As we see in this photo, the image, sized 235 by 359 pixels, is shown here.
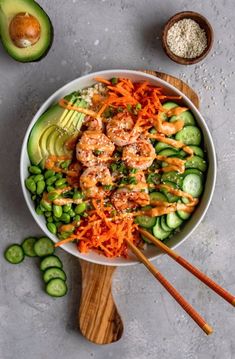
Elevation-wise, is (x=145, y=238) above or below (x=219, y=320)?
above

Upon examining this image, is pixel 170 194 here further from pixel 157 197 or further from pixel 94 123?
pixel 94 123

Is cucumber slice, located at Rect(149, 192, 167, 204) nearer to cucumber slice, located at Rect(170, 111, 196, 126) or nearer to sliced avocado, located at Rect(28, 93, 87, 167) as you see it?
cucumber slice, located at Rect(170, 111, 196, 126)

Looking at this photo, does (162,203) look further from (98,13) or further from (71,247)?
(98,13)

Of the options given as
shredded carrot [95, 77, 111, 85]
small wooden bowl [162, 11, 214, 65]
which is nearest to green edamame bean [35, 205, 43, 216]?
shredded carrot [95, 77, 111, 85]

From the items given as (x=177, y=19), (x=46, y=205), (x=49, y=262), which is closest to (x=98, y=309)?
(x=49, y=262)

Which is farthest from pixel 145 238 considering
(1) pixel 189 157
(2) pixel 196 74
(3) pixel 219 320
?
(2) pixel 196 74

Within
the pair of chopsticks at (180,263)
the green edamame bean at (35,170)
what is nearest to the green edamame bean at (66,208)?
the green edamame bean at (35,170)
